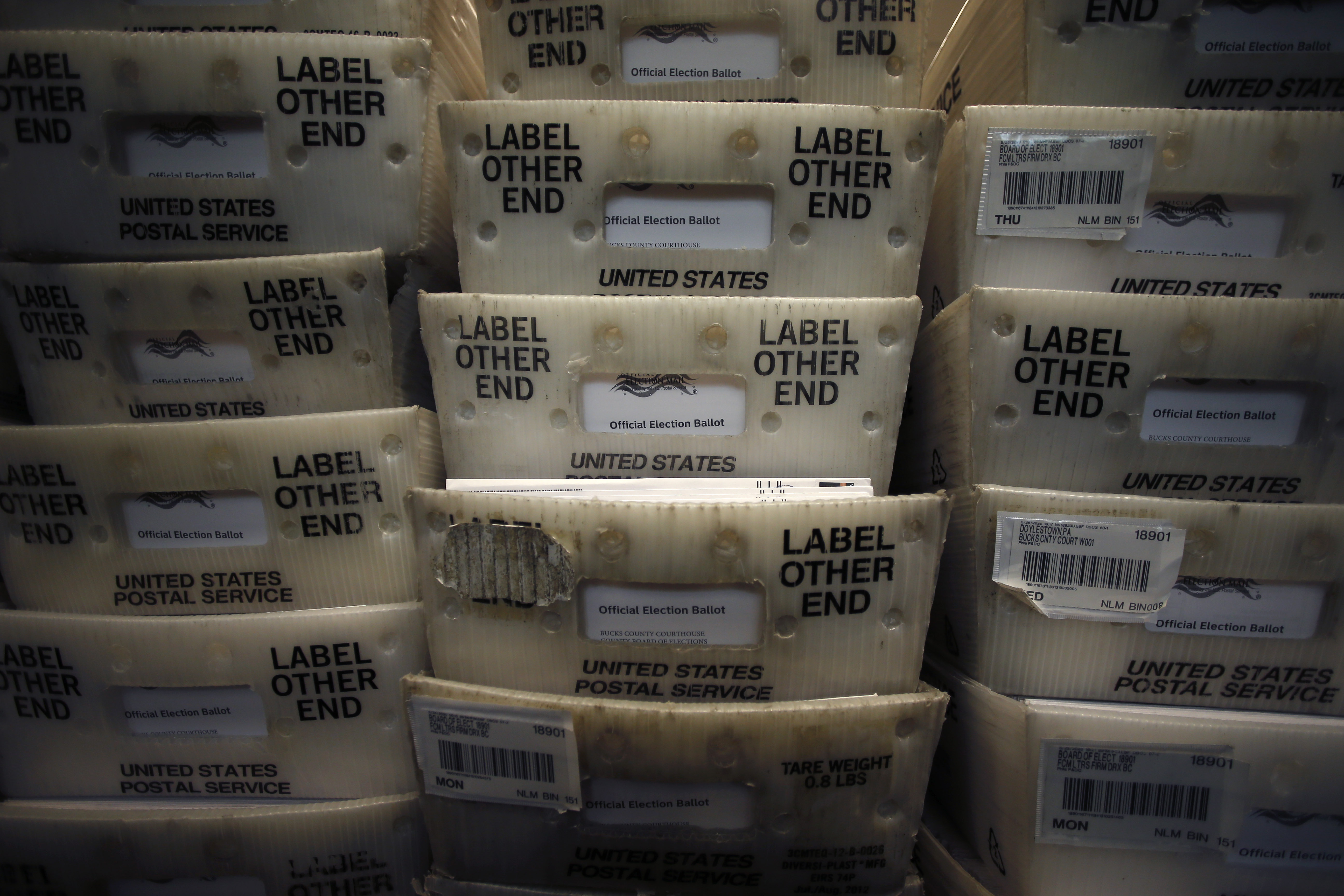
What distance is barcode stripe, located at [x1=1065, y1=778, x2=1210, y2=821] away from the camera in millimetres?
504

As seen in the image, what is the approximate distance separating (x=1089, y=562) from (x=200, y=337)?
792mm

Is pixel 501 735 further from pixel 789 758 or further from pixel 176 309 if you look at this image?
pixel 176 309

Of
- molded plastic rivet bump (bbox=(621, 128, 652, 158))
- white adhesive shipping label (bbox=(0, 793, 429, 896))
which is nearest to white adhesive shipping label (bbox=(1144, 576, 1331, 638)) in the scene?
molded plastic rivet bump (bbox=(621, 128, 652, 158))

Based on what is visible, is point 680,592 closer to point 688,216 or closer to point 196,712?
point 688,216

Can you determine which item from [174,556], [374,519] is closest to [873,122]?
[374,519]

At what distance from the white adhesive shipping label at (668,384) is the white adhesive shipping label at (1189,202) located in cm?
13

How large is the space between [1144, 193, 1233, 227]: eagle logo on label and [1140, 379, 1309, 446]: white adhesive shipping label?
137mm

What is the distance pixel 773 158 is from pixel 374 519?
0.47 m

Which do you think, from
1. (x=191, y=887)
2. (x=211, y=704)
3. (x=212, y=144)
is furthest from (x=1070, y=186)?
(x=191, y=887)

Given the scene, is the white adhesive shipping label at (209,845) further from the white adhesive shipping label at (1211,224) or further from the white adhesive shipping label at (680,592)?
the white adhesive shipping label at (1211,224)

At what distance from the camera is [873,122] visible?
529mm

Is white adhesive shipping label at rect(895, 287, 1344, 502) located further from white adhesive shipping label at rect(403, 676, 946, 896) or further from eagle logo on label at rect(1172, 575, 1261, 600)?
white adhesive shipping label at rect(403, 676, 946, 896)

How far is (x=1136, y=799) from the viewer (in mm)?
508

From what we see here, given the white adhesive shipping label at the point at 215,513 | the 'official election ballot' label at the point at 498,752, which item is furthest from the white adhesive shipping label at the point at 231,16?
the 'official election ballot' label at the point at 498,752
